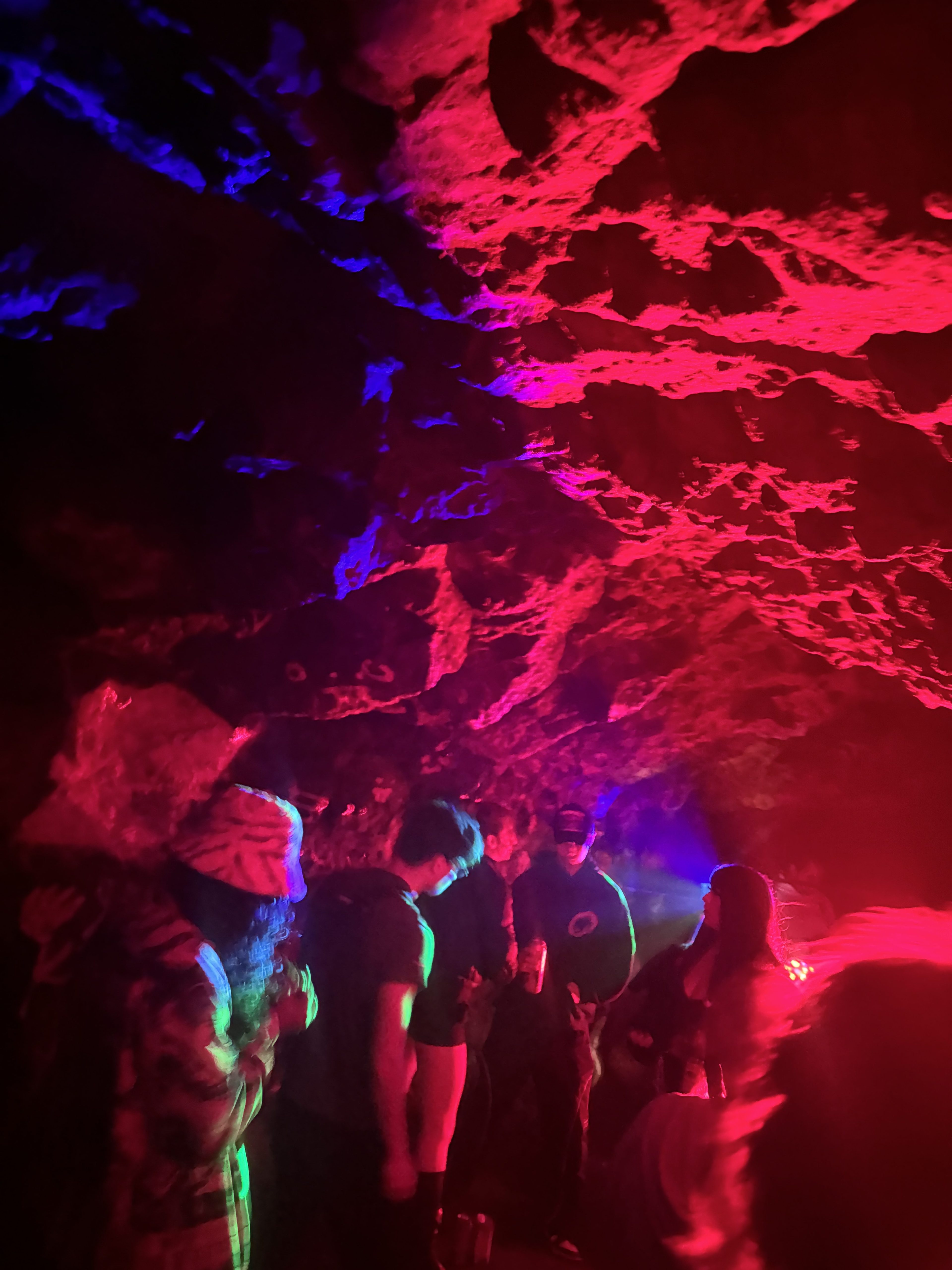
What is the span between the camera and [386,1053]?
9.29 ft

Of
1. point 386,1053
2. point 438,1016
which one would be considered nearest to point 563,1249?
point 438,1016

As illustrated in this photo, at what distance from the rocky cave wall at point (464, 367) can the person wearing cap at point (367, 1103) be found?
0.77m

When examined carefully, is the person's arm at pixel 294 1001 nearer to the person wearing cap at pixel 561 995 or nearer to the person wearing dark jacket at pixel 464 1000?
the person wearing dark jacket at pixel 464 1000

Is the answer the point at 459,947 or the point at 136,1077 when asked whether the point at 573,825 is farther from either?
the point at 136,1077

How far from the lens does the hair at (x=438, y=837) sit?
143 inches

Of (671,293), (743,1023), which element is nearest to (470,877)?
(743,1023)

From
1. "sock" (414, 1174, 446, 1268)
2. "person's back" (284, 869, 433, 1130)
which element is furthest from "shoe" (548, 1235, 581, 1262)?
"person's back" (284, 869, 433, 1130)

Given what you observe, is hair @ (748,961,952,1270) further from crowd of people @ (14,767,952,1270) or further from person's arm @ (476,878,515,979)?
person's arm @ (476,878,515,979)

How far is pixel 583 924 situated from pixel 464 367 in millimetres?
3527

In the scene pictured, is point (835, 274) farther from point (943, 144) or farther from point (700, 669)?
point (700, 669)

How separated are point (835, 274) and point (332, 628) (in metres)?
2.24

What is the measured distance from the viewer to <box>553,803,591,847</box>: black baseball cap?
443cm

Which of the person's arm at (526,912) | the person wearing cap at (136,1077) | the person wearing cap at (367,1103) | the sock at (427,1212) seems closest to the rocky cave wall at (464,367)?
the person wearing cap at (136,1077)

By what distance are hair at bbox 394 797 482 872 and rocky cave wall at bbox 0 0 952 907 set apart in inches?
8.8
